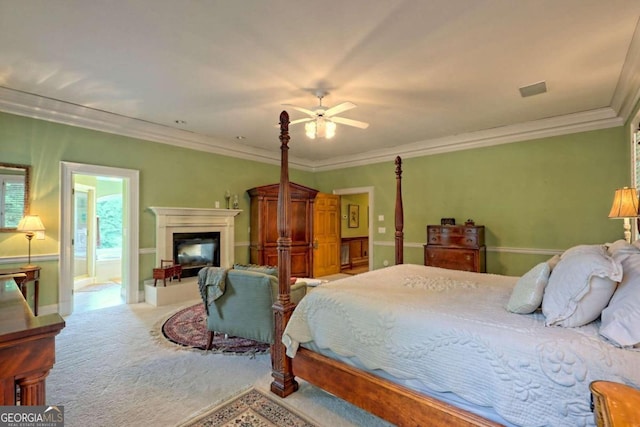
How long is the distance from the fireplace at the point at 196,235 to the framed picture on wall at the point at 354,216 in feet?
11.8

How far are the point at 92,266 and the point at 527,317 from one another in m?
7.56

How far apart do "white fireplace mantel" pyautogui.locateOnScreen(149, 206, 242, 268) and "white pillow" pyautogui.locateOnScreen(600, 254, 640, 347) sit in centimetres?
518

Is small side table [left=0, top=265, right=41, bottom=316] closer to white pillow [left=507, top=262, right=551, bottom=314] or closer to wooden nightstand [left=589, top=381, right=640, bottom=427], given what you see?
white pillow [left=507, top=262, right=551, bottom=314]

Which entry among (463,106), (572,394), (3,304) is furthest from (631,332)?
(463,106)

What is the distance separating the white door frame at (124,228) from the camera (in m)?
4.12

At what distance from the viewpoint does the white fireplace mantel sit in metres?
4.93

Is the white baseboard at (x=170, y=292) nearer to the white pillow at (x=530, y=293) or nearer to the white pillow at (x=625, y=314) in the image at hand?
the white pillow at (x=530, y=293)

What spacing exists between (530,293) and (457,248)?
3.33m

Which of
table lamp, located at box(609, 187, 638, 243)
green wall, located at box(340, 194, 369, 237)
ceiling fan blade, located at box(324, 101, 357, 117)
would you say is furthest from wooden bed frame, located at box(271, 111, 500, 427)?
green wall, located at box(340, 194, 369, 237)

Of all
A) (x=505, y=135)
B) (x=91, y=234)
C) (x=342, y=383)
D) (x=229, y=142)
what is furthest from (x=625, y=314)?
(x=91, y=234)

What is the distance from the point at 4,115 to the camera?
3734mm

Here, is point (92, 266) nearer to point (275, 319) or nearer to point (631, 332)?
point (275, 319)

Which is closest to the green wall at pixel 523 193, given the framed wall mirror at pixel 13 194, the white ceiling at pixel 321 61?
the white ceiling at pixel 321 61

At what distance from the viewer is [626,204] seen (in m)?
2.69
